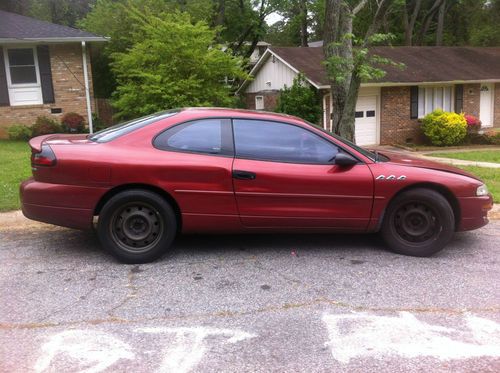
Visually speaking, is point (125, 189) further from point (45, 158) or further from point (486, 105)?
point (486, 105)

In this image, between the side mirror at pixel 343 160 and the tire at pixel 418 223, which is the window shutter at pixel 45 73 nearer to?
the side mirror at pixel 343 160

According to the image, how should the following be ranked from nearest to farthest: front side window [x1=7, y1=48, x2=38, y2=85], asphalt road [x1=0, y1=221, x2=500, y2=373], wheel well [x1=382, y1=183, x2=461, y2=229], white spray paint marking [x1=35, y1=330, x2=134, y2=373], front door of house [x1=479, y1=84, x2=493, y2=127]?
white spray paint marking [x1=35, y1=330, x2=134, y2=373] < asphalt road [x1=0, y1=221, x2=500, y2=373] < wheel well [x1=382, y1=183, x2=461, y2=229] < front side window [x1=7, y1=48, x2=38, y2=85] < front door of house [x1=479, y1=84, x2=493, y2=127]

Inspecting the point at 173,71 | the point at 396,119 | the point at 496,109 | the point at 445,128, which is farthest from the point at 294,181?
the point at 496,109

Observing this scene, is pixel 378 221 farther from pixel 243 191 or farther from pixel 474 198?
pixel 243 191

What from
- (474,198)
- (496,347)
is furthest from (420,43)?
(496,347)

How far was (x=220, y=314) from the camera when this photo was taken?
12.9ft

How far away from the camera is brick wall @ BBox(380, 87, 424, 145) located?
19922 millimetres

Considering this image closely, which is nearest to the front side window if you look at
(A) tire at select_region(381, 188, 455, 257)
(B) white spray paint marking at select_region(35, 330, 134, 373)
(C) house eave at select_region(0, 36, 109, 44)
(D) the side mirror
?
(C) house eave at select_region(0, 36, 109, 44)

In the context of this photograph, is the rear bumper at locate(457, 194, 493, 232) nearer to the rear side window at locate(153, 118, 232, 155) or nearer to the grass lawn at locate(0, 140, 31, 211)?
the rear side window at locate(153, 118, 232, 155)

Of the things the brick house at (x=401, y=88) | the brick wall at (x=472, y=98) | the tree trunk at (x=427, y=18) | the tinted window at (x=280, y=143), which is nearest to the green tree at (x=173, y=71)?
the brick house at (x=401, y=88)

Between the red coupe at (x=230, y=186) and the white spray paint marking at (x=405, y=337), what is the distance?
4.79 ft

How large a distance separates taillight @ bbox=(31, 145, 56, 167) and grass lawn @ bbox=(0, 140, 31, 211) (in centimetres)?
238

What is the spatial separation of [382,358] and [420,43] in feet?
121

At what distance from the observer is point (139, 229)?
5008mm
